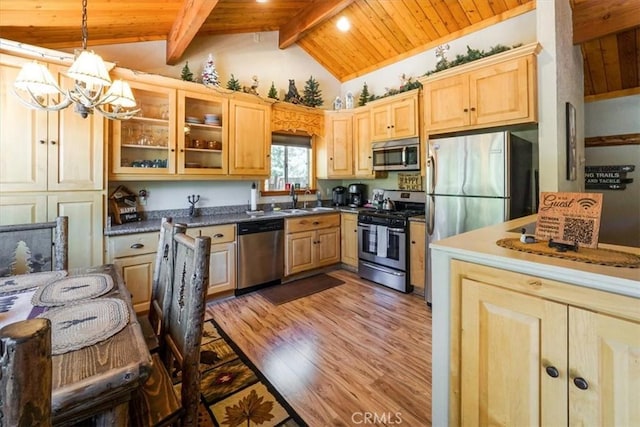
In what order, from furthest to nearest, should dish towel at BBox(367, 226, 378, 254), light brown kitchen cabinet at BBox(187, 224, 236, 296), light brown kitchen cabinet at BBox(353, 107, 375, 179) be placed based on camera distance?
1. light brown kitchen cabinet at BBox(353, 107, 375, 179)
2. dish towel at BBox(367, 226, 378, 254)
3. light brown kitchen cabinet at BBox(187, 224, 236, 296)

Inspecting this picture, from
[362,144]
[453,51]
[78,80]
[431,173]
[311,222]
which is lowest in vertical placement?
[311,222]

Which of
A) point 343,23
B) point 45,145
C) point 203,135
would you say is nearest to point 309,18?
point 343,23

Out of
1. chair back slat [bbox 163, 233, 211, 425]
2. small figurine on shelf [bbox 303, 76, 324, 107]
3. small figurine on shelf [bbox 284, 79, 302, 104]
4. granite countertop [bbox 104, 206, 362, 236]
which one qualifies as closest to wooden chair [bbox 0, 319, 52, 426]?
chair back slat [bbox 163, 233, 211, 425]

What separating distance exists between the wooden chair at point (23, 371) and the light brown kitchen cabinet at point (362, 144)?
3935mm

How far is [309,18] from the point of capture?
3.71 m

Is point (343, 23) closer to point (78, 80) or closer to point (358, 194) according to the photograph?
point (358, 194)

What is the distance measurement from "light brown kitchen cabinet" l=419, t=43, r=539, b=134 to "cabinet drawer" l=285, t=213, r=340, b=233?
171 centimetres

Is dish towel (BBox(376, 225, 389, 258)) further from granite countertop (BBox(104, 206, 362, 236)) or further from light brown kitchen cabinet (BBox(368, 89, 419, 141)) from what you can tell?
light brown kitchen cabinet (BBox(368, 89, 419, 141))

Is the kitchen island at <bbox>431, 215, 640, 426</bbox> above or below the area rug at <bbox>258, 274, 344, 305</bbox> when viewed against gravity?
above

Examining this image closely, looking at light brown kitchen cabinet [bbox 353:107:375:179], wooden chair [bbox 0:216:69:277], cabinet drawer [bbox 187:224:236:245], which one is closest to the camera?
wooden chair [bbox 0:216:69:277]

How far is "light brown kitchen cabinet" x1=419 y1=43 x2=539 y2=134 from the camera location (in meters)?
2.51

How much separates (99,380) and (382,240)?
319cm

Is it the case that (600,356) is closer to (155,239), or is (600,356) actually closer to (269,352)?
(269,352)

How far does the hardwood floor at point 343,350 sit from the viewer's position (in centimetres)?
173
